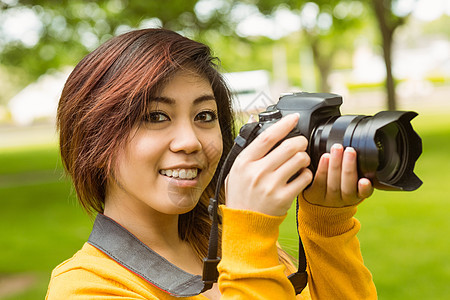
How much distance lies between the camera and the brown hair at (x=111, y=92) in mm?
1462

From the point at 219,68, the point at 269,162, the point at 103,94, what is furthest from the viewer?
the point at 219,68

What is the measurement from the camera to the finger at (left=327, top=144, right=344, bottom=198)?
126cm

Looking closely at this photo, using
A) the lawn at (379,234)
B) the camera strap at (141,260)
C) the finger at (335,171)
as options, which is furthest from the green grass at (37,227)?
the finger at (335,171)

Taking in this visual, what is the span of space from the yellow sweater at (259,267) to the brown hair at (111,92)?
0.72ft

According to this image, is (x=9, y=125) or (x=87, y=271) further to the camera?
(x=9, y=125)

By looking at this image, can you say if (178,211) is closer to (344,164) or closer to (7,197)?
(344,164)

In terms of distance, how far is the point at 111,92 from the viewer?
148cm

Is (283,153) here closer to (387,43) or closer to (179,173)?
(179,173)

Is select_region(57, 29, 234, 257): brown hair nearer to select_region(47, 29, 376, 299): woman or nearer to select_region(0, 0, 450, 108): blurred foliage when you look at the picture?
select_region(47, 29, 376, 299): woman

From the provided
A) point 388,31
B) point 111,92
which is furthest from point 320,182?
point 388,31

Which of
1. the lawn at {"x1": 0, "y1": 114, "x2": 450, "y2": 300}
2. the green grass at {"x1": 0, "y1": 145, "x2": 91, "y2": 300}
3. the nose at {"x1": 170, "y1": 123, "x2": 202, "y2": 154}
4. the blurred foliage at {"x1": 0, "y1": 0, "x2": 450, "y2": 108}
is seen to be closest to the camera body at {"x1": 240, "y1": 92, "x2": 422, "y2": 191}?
the nose at {"x1": 170, "y1": 123, "x2": 202, "y2": 154}

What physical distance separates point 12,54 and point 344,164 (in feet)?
43.8

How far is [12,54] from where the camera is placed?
13375 mm

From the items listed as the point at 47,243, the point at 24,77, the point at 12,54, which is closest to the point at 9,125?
the point at 24,77
